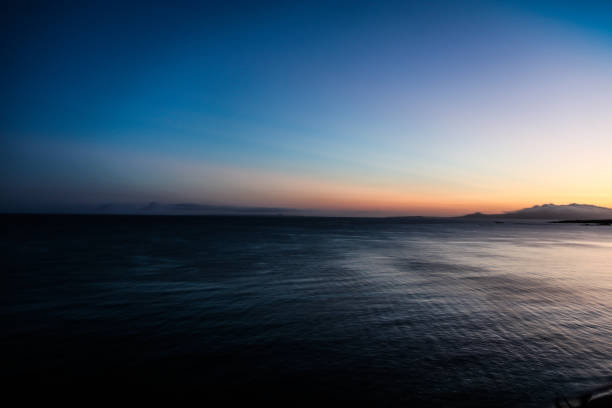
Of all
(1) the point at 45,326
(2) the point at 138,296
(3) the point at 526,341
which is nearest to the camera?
(3) the point at 526,341

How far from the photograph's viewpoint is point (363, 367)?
8547 millimetres

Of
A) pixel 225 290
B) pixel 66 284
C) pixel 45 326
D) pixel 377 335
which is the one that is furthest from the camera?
pixel 66 284

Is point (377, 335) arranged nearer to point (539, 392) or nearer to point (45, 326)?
point (539, 392)

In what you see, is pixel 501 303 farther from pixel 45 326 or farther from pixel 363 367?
pixel 45 326

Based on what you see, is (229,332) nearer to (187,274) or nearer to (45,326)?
(45,326)

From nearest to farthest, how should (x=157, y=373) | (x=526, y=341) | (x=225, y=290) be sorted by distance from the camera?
1. (x=157, y=373)
2. (x=526, y=341)
3. (x=225, y=290)

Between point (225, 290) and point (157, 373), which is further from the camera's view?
point (225, 290)

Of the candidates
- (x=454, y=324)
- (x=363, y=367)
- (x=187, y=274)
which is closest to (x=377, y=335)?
(x=363, y=367)

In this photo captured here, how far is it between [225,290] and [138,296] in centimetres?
436

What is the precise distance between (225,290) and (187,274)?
631cm

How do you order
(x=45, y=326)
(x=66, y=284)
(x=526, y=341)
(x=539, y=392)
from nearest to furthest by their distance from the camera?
(x=539, y=392) < (x=526, y=341) < (x=45, y=326) < (x=66, y=284)

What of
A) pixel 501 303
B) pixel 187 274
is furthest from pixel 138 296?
pixel 501 303

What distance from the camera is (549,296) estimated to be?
16.7 meters

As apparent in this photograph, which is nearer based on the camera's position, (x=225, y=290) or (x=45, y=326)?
(x=45, y=326)
